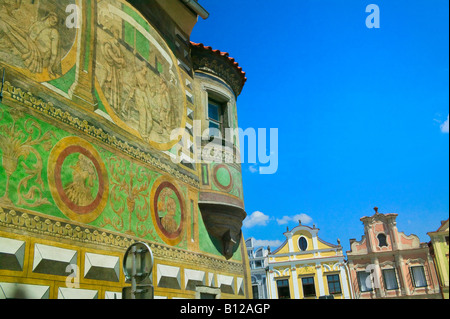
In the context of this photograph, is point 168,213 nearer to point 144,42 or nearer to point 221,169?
point 221,169

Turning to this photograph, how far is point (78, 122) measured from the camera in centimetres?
713

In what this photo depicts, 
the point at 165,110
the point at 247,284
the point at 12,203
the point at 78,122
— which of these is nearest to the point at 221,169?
the point at 165,110

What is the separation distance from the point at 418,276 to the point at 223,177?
27417 mm

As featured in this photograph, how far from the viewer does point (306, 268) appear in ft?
119

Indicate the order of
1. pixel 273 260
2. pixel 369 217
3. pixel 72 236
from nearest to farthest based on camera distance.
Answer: pixel 72 236
pixel 369 217
pixel 273 260

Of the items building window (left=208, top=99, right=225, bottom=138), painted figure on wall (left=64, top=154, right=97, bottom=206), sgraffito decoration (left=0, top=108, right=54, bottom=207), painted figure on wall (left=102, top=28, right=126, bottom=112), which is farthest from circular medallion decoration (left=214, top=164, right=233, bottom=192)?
sgraffito decoration (left=0, top=108, right=54, bottom=207)

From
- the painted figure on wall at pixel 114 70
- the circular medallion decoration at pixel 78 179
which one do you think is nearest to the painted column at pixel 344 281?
the painted figure on wall at pixel 114 70

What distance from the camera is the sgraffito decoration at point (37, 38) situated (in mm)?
6207

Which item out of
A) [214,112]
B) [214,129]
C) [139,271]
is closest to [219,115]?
[214,112]

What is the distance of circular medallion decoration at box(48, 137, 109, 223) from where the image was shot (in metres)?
6.44
